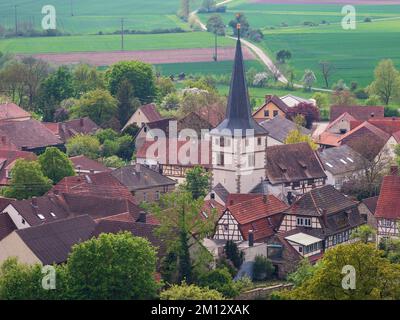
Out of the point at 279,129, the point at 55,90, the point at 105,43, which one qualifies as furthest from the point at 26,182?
the point at 105,43

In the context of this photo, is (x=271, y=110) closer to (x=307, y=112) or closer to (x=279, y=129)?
(x=307, y=112)

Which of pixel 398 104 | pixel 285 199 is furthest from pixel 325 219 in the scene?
pixel 398 104

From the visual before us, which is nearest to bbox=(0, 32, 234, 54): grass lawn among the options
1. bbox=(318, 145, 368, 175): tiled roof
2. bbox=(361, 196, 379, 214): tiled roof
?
bbox=(318, 145, 368, 175): tiled roof

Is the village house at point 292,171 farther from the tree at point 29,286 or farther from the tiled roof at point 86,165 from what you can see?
the tree at point 29,286

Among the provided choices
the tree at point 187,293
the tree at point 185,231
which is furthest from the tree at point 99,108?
the tree at point 187,293

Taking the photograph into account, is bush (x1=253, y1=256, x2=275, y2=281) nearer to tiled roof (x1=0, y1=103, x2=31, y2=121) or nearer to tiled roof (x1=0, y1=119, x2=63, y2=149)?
tiled roof (x1=0, y1=119, x2=63, y2=149)
